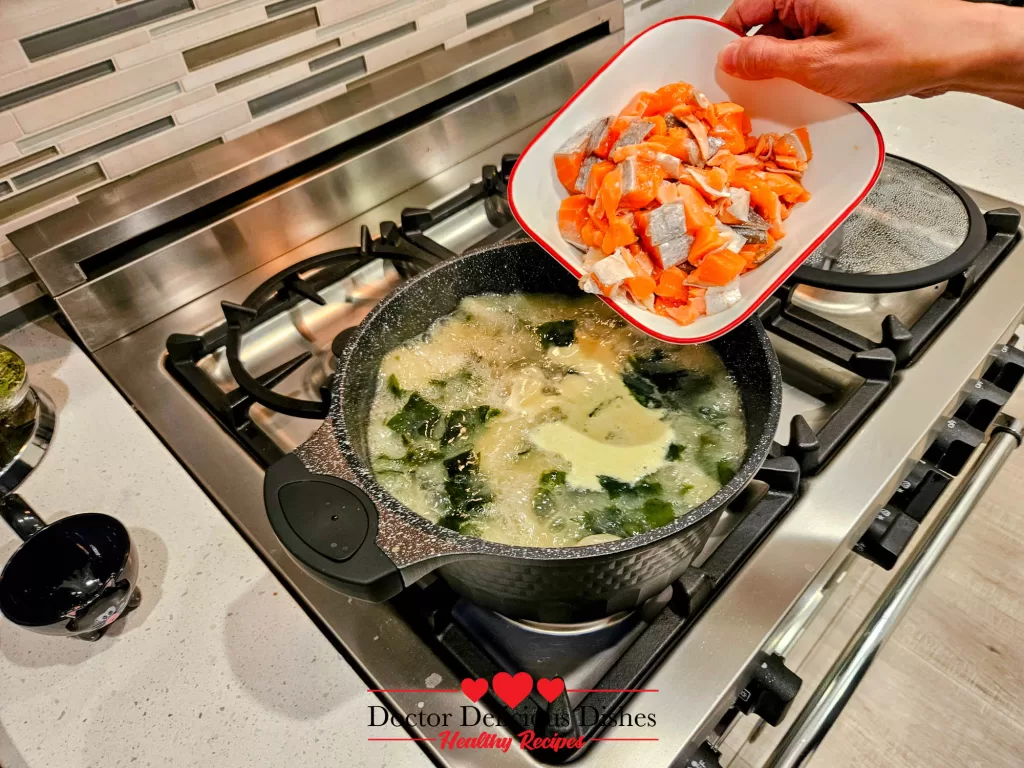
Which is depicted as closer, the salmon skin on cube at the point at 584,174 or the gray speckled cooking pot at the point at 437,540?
the gray speckled cooking pot at the point at 437,540

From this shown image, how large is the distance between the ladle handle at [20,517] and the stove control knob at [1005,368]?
1030 mm

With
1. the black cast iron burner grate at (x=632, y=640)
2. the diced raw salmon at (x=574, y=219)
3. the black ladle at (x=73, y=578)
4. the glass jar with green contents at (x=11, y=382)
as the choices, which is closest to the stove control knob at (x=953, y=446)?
the black cast iron burner grate at (x=632, y=640)

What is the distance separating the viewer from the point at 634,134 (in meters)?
0.70

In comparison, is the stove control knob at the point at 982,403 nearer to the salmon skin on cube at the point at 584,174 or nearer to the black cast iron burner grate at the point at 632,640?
the black cast iron burner grate at the point at 632,640

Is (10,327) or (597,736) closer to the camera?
(597,736)

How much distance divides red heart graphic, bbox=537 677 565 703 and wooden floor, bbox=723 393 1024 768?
43 centimetres

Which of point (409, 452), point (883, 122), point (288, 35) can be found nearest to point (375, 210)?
point (288, 35)

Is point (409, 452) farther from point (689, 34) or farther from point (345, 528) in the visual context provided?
point (689, 34)

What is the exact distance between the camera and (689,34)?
762 mm

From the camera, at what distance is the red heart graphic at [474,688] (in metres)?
0.53

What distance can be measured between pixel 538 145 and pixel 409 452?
370 millimetres

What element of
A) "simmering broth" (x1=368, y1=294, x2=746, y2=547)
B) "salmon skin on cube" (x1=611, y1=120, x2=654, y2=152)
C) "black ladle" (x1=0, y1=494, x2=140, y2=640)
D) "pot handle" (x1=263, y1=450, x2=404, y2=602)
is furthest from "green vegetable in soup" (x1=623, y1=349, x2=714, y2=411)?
"black ladle" (x1=0, y1=494, x2=140, y2=640)

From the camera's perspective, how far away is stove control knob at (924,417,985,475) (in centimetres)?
74

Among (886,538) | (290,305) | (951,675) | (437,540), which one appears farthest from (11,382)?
(951,675)
